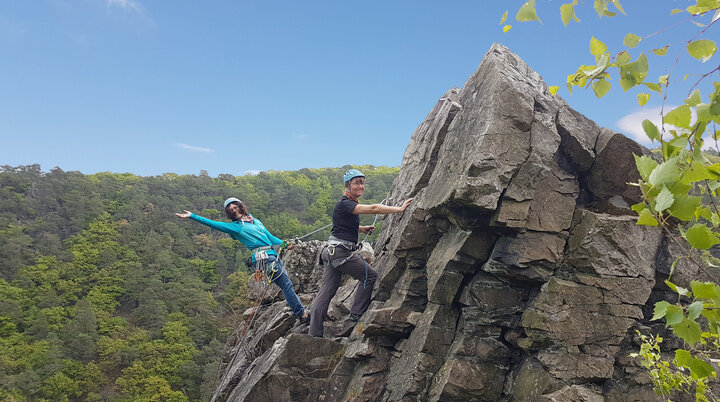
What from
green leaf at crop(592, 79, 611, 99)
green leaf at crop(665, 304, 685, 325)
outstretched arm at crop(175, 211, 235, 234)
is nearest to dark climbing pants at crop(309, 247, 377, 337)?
outstretched arm at crop(175, 211, 235, 234)

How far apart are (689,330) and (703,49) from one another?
1.52m

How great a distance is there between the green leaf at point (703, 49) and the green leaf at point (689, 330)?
1419 millimetres

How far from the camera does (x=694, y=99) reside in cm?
245

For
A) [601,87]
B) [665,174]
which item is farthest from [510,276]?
[665,174]

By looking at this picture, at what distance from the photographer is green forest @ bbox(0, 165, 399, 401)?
47.9 metres

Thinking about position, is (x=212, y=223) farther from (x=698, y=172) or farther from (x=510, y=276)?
(x=698, y=172)

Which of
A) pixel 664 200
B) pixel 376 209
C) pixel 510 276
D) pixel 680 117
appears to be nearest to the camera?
pixel 664 200

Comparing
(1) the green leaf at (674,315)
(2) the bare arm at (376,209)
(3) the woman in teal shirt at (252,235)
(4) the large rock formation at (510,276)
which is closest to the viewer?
(1) the green leaf at (674,315)

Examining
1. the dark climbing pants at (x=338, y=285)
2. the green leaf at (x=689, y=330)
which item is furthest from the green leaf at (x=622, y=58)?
the dark climbing pants at (x=338, y=285)

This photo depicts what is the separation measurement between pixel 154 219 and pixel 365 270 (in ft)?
280

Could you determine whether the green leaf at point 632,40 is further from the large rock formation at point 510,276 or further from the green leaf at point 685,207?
the large rock formation at point 510,276

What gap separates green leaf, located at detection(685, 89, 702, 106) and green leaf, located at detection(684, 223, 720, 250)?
674 millimetres

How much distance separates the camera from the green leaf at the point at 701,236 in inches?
89.6

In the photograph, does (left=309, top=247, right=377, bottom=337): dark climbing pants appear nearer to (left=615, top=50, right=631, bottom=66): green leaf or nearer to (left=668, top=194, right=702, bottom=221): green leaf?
(left=615, top=50, right=631, bottom=66): green leaf
